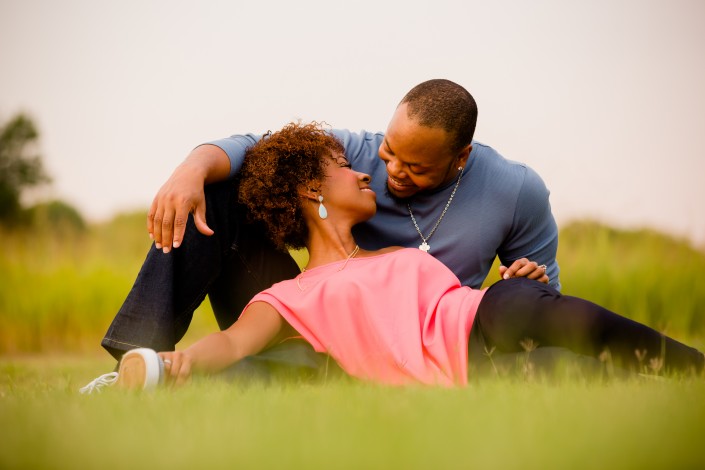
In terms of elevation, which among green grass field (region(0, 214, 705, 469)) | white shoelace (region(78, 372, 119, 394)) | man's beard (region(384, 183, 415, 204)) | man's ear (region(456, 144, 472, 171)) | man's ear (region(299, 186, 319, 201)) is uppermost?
man's ear (region(456, 144, 472, 171))

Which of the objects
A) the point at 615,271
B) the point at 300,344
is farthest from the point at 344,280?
the point at 615,271

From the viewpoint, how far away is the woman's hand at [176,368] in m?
2.67

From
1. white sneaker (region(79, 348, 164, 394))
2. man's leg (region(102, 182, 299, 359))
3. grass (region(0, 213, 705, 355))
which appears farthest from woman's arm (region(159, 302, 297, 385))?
grass (region(0, 213, 705, 355))

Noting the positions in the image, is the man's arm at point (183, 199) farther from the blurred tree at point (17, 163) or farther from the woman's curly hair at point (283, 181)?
the blurred tree at point (17, 163)

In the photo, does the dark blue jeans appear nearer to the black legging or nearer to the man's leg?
the man's leg

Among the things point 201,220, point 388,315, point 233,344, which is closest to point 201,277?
point 201,220

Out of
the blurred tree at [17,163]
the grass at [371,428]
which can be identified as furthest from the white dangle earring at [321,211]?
the blurred tree at [17,163]

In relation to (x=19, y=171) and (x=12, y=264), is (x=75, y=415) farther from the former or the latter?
(x=19, y=171)

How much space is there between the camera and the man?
3.42 m

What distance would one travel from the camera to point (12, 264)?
8562 mm

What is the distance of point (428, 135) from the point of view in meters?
3.68

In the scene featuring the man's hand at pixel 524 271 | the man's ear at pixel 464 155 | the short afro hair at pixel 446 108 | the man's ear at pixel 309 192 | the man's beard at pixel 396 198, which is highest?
the short afro hair at pixel 446 108

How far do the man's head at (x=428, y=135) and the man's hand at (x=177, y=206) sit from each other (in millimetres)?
964

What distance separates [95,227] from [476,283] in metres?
7.19
